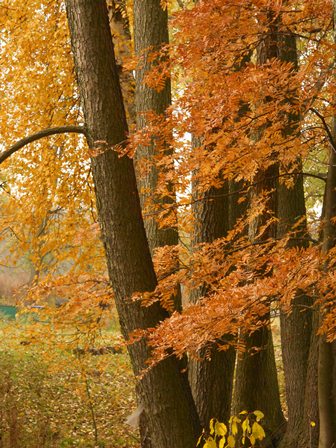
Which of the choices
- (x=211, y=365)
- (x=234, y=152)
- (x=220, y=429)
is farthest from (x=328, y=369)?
(x=234, y=152)

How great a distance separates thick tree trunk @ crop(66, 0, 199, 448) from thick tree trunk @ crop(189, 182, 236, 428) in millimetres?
592

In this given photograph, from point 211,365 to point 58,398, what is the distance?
643 cm

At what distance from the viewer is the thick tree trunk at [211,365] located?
4.95m

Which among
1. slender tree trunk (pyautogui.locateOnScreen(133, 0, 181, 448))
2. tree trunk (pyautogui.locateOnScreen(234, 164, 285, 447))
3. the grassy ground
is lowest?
the grassy ground

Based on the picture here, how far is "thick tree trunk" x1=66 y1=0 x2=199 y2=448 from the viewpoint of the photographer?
13.5ft

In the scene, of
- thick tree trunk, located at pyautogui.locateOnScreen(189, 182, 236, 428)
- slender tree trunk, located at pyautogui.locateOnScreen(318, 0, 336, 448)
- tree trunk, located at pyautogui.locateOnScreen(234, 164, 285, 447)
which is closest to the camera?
slender tree trunk, located at pyautogui.locateOnScreen(318, 0, 336, 448)

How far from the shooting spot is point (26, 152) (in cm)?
774

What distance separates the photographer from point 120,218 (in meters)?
4.18

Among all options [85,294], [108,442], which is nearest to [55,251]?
[85,294]

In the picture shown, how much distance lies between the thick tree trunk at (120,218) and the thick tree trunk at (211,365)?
0.59 meters

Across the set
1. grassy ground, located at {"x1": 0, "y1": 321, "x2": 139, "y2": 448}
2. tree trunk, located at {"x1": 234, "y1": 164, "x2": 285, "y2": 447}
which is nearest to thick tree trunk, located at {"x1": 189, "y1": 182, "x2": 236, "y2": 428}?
tree trunk, located at {"x1": 234, "y1": 164, "x2": 285, "y2": 447}

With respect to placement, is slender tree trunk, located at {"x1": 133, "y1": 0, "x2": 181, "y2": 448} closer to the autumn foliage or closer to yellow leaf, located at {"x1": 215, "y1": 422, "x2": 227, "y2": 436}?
the autumn foliage

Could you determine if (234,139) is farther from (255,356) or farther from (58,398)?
(58,398)

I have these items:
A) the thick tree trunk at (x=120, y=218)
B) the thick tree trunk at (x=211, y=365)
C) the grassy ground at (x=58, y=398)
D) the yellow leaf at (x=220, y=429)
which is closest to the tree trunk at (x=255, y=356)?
the thick tree trunk at (x=211, y=365)
